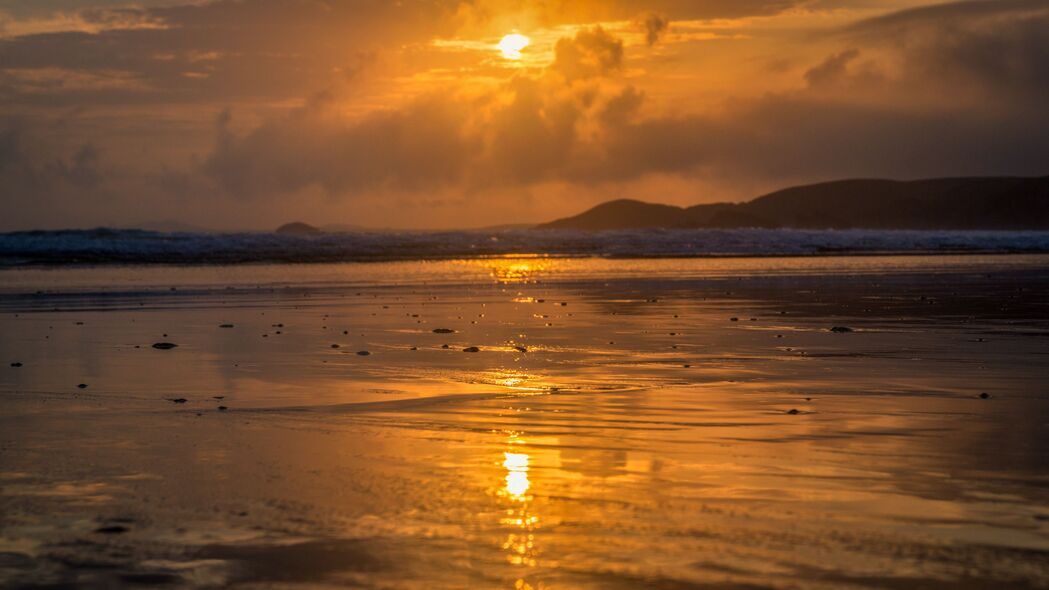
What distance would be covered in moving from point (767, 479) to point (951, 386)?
4376 mm

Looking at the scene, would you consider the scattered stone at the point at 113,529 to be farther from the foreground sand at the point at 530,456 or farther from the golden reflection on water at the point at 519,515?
the golden reflection on water at the point at 519,515

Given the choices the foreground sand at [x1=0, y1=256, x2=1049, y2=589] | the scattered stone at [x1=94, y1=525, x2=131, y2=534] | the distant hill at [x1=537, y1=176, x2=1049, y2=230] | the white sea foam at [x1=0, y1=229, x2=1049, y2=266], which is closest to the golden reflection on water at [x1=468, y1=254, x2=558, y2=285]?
the white sea foam at [x1=0, y1=229, x2=1049, y2=266]

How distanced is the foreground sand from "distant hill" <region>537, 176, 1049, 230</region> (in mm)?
111685

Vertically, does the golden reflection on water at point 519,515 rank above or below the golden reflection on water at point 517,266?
below

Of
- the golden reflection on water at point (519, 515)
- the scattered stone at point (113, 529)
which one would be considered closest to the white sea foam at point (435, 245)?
the golden reflection on water at point (519, 515)

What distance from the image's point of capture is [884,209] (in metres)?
140

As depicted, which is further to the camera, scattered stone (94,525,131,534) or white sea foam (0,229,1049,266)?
white sea foam (0,229,1049,266)

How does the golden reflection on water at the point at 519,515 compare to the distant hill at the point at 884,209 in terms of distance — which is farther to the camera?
the distant hill at the point at 884,209

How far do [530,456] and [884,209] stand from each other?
140681mm

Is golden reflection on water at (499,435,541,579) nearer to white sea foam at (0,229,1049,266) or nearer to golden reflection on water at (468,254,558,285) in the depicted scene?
golden reflection on water at (468,254,558,285)

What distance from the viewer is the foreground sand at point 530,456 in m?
4.96

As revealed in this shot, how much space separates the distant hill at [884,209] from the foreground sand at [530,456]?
112 metres

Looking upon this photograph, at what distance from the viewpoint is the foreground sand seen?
4.96 metres

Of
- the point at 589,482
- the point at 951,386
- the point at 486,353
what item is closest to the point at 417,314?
the point at 486,353
